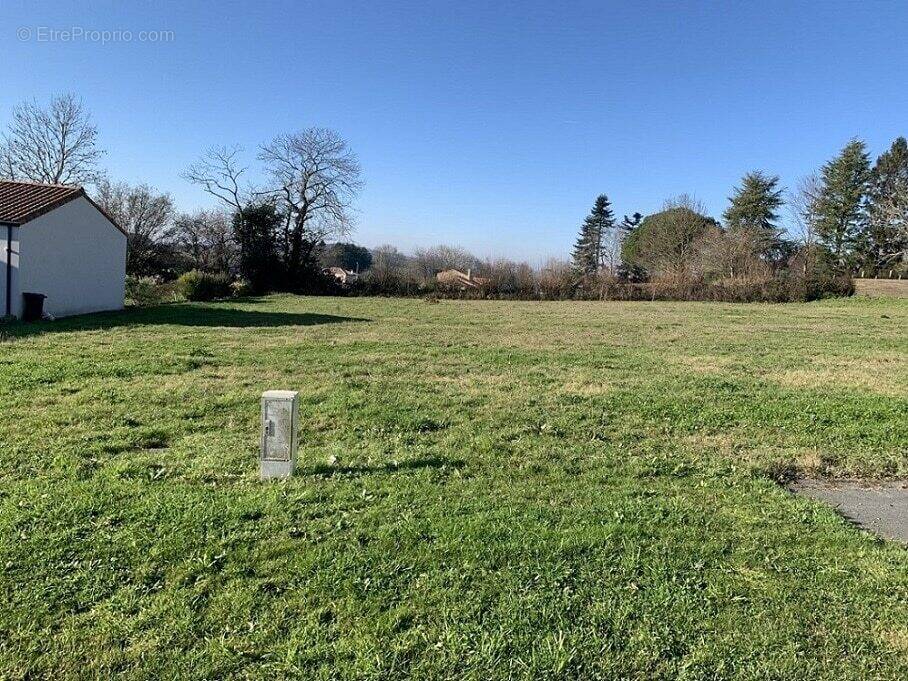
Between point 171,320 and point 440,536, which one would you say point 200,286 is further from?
point 440,536

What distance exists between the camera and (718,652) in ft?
7.05

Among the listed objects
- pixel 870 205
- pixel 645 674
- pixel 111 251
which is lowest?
pixel 645 674

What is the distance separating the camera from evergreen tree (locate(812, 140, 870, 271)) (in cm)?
4522

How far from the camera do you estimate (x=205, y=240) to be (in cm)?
3772

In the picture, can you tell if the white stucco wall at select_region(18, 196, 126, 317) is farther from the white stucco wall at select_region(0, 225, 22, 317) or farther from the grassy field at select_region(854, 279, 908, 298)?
the grassy field at select_region(854, 279, 908, 298)

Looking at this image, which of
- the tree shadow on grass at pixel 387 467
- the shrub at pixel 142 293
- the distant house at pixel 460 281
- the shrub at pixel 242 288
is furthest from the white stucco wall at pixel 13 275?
the distant house at pixel 460 281

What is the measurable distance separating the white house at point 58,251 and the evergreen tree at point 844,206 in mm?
51013

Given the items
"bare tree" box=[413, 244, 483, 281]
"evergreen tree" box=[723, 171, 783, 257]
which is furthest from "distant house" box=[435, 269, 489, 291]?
"evergreen tree" box=[723, 171, 783, 257]

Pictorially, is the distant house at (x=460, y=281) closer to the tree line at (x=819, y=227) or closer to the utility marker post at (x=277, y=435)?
the tree line at (x=819, y=227)

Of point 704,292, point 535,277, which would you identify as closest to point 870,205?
point 704,292

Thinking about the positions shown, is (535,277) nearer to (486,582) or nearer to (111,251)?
(111,251)

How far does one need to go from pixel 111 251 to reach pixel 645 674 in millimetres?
20646

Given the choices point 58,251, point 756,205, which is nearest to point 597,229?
point 756,205

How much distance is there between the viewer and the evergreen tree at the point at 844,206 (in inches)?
1780
